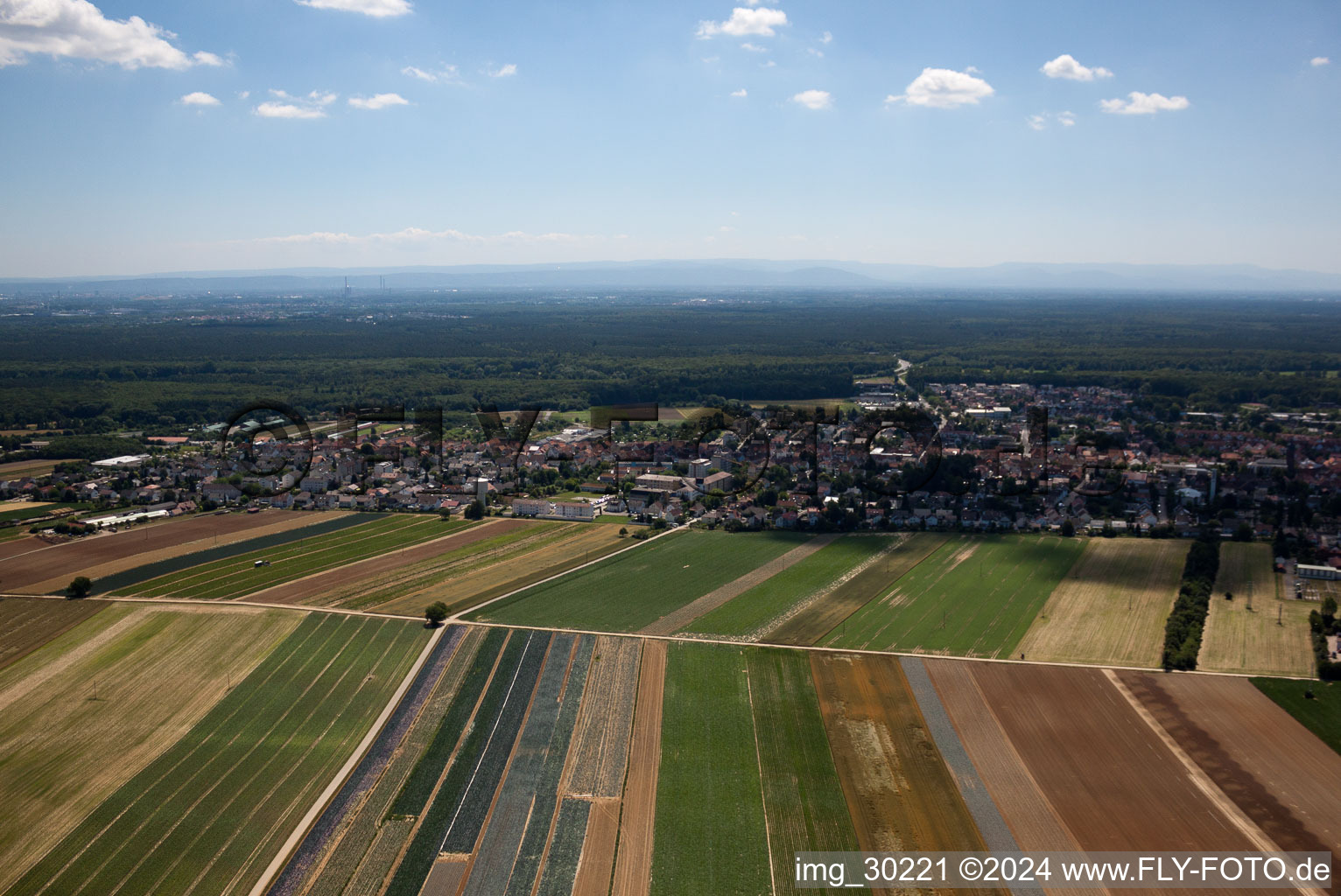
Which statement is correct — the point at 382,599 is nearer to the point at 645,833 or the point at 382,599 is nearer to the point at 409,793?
the point at 409,793

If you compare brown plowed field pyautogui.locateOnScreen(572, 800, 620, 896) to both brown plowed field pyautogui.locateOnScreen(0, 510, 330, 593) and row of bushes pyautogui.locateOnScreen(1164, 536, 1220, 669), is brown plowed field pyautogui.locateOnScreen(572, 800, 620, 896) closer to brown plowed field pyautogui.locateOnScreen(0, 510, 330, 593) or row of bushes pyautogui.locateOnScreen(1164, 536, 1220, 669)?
row of bushes pyautogui.locateOnScreen(1164, 536, 1220, 669)

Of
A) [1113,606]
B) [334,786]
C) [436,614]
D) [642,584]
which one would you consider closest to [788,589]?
[642,584]

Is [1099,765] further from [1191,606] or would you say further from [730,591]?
[730,591]

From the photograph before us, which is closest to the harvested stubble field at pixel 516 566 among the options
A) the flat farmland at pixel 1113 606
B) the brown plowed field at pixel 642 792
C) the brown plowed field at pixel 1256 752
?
the brown plowed field at pixel 642 792

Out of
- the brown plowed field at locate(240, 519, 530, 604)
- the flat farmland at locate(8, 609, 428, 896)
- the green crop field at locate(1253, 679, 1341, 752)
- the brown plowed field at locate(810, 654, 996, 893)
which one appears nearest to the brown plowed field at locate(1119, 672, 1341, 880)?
the green crop field at locate(1253, 679, 1341, 752)

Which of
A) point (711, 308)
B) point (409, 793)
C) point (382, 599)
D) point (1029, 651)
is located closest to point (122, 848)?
point (409, 793)

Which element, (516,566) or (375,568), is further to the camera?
(516,566)

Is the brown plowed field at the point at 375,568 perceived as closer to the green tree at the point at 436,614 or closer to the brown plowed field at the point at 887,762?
the green tree at the point at 436,614
